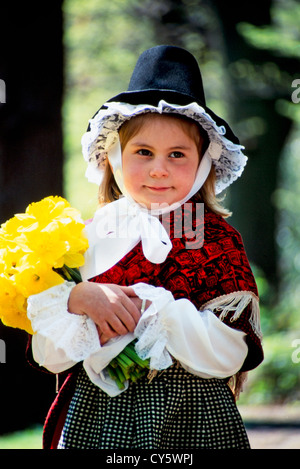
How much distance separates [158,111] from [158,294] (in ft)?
2.34

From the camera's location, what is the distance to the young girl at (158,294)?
7.57 ft

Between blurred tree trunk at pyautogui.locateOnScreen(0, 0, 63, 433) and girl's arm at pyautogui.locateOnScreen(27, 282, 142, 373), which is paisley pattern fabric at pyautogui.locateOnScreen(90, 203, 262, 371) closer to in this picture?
girl's arm at pyautogui.locateOnScreen(27, 282, 142, 373)

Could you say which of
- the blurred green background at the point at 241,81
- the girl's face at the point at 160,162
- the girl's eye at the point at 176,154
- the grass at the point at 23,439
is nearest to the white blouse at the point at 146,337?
the girl's face at the point at 160,162

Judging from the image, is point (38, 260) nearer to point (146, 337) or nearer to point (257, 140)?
point (146, 337)

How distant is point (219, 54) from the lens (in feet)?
30.9

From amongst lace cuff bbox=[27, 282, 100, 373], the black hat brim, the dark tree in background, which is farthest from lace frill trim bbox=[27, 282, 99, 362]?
the dark tree in background

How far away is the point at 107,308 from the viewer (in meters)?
2.31

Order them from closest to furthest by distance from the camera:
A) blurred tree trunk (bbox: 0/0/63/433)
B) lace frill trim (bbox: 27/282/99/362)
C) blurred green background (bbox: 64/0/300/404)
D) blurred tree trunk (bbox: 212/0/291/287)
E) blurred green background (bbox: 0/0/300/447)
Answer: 1. lace frill trim (bbox: 27/282/99/362)
2. blurred tree trunk (bbox: 0/0/63/433)
3. blurred green background (bbox: 0/0/300/447)
4. blurred green background (bbox: 64/0/300/404)
5. blurred tree trunk (bbox: 212/0/291/287)

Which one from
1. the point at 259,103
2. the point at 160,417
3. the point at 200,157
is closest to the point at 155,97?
the point at 200,157

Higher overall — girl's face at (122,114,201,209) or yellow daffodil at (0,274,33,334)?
girl's face at (122,114,201,209)

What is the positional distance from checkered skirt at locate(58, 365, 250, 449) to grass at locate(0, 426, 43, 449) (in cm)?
233

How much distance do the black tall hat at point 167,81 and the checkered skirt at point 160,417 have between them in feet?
3.30

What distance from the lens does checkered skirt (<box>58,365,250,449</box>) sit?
231 centimetres

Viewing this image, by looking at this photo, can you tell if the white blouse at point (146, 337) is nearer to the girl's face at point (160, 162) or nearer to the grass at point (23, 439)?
the girl's face at point (160, 162)
